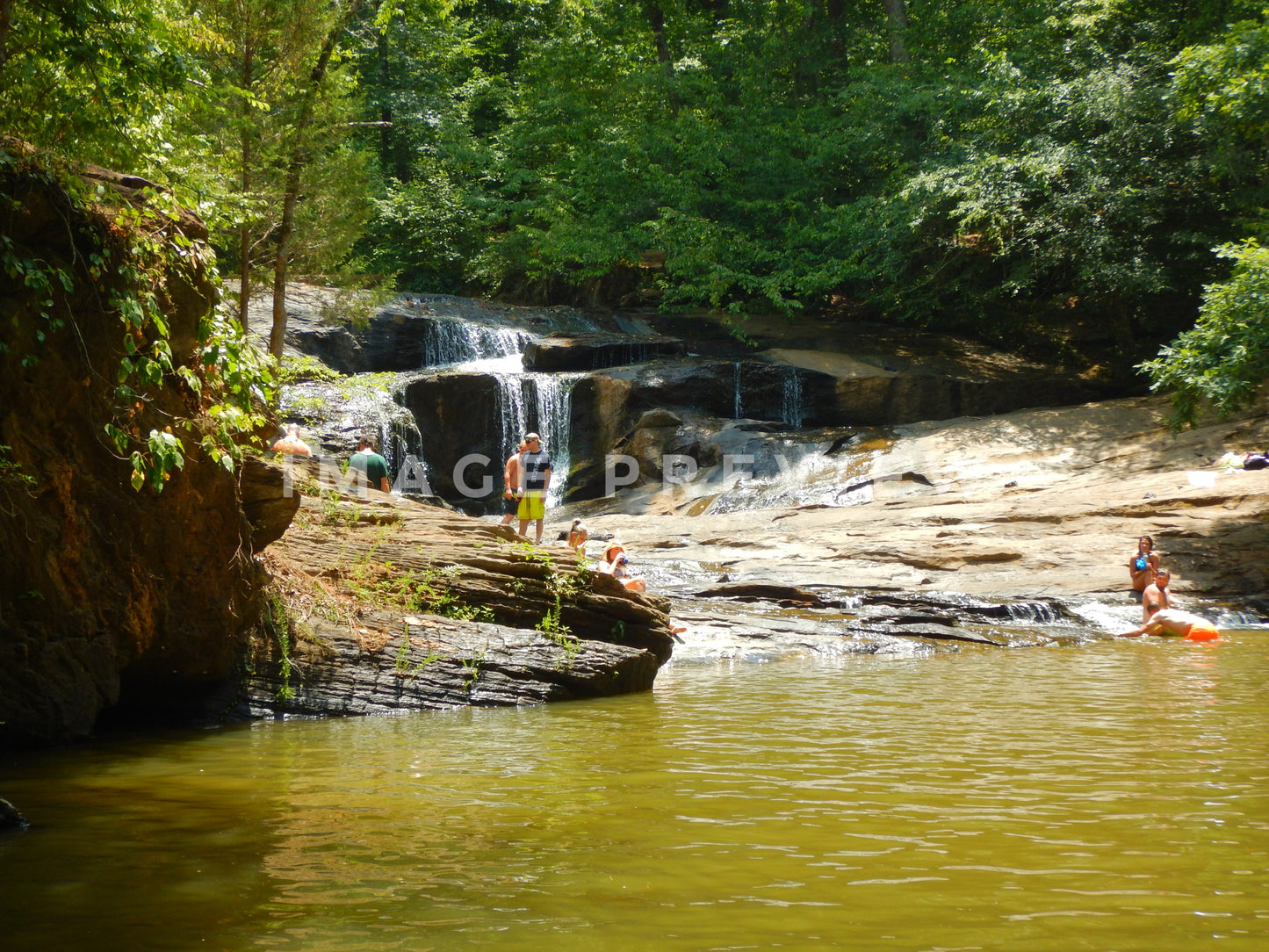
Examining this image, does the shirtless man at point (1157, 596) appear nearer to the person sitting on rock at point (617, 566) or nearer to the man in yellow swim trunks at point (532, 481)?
the person sitting on rock at point (617, 566)

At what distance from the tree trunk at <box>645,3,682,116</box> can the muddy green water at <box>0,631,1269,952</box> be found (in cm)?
2899

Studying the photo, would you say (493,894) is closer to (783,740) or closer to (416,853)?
(416,853)

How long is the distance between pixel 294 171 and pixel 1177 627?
14300 millimetres

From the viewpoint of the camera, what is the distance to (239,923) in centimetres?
332

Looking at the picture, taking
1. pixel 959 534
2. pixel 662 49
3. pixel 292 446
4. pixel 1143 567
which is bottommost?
pixel 1143 567

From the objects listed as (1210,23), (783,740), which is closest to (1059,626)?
(783,740)

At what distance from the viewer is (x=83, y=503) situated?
632 cm

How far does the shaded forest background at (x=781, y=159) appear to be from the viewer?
16.0m

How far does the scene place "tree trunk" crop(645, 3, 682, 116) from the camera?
3309cm

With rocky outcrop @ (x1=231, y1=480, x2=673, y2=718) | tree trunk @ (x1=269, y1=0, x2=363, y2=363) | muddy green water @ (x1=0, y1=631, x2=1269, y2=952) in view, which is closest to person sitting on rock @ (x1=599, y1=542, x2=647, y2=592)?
rocky outcrop @ (x1=231, y1=480, x2=673, y2=718)

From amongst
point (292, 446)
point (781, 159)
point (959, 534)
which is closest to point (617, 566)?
point (292, 446)

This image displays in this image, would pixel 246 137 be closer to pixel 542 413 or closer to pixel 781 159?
pixel 542 413

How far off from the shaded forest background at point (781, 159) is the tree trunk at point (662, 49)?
0.16 m

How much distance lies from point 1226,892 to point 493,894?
241cm
